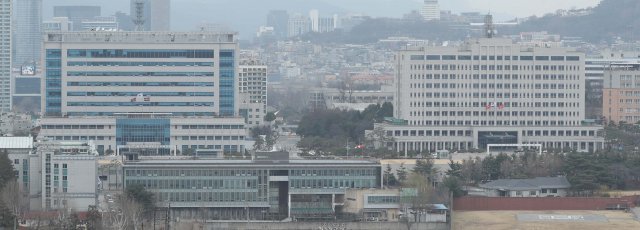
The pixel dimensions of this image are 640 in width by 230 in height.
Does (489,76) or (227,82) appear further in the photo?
(489,76)

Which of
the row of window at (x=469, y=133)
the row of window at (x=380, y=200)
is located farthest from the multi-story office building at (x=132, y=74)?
the row of window at (x=380, y=200)

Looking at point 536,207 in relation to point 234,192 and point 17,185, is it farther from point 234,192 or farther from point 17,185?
point 17,185

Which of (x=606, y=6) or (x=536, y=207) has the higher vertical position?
(x=606, y=6)

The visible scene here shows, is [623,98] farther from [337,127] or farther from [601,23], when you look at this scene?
[601,23]

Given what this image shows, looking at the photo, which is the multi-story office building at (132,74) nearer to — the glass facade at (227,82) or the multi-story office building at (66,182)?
the glass facade at (227,82)

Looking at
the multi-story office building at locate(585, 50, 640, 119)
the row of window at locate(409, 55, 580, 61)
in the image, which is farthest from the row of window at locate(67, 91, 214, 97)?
the multi-story office building at locate(585, 50, 640, 119)

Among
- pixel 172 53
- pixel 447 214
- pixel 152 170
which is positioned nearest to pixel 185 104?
pixel 172 53

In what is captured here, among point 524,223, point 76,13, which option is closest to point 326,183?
point 524,223
